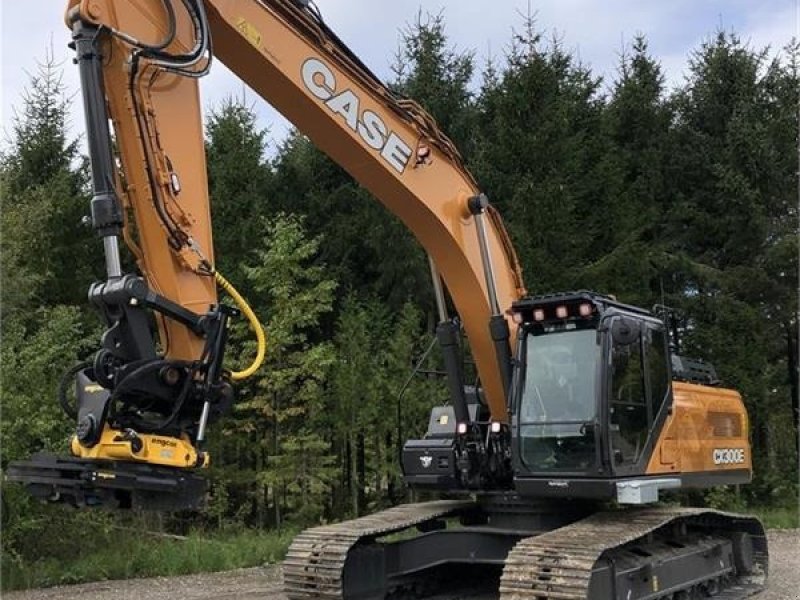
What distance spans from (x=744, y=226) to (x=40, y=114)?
15.1 metres

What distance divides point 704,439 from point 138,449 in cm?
533

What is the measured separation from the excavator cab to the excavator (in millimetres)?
16

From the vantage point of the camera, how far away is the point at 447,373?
790 cm

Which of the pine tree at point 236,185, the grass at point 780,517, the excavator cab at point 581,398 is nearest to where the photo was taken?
the excavator cab at point 581,398

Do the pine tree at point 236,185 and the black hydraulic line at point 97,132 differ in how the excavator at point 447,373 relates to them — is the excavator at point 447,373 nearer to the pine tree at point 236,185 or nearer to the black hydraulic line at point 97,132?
the black hydraulic line at point 97,132

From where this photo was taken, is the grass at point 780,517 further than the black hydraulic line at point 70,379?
Yes

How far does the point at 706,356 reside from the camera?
1767 centimetres

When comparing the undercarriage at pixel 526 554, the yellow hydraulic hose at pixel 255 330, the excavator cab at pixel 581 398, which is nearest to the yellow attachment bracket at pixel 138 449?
the yellow hydraulic hose at pixel 255 330

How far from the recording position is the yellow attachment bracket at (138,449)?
462 centimetres

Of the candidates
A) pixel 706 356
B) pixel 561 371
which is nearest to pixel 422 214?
pixel 561 371

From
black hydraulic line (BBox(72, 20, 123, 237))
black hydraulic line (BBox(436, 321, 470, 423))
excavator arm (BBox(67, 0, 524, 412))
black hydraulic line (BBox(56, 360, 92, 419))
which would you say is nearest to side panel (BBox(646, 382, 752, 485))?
excavator arm (BBox(67, 0, 524, 412))

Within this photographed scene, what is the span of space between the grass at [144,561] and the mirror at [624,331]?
19.4ft

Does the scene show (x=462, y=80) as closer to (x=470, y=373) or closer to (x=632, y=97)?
(x=632, y=97)

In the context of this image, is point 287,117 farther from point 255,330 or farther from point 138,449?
point 138,449
